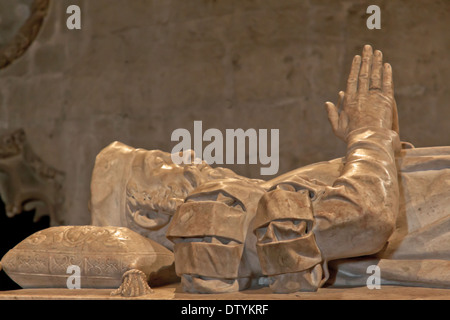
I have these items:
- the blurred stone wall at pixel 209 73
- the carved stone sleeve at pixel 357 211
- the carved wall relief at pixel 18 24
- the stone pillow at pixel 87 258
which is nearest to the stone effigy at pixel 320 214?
the carved stone sleeve at pixel 357 211

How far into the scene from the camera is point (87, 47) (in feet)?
17.8

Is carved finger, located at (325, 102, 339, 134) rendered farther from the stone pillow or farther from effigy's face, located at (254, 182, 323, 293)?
the stone pillow

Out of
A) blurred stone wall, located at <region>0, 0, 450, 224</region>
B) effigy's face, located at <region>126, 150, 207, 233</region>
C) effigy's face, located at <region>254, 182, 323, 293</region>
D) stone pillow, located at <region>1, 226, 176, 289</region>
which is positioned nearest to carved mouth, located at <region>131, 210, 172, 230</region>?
effigy's face, located at <region>126, 150, 207, 233</region>

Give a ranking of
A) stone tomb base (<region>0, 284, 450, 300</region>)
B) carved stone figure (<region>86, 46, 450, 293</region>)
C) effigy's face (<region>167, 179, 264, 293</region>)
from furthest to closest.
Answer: effigy's face (<region>167, 179, 264, 293</region>)
carved stone figure (<region>86, 46, 450, 293</region>)
stone tomb base (<region>0, 284, 450, 300</region>)

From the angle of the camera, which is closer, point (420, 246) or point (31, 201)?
point (420, 246)

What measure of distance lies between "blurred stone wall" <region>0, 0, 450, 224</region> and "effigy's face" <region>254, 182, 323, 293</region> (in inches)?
90.7

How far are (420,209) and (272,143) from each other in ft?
6.79

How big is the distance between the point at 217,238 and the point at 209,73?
2725 mm

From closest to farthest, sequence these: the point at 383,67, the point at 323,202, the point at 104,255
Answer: the point at 323,202 < the point at 104,255 < the point at 383,67

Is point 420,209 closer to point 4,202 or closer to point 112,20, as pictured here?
point 112,20

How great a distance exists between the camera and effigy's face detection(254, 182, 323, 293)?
2.32 m

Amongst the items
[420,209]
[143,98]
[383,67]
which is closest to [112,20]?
[143,98]

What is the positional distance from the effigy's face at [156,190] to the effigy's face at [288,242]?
700 mm

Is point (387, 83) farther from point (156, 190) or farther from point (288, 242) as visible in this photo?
point (156, 190)
